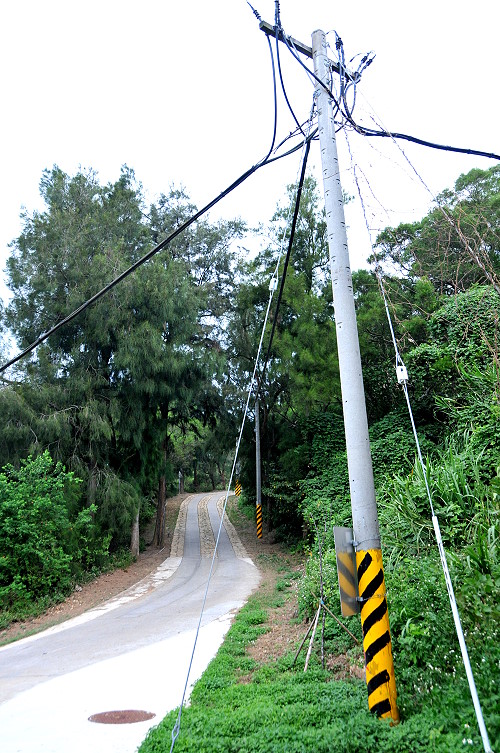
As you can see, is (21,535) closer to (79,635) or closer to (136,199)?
(79,635)

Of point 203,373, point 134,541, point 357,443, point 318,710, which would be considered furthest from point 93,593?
point 357,443

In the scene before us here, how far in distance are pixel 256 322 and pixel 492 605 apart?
60.5 ft

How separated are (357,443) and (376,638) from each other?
150cm

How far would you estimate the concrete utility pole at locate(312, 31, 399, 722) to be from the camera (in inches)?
158

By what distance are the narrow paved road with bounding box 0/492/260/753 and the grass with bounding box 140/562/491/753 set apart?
2.15ft

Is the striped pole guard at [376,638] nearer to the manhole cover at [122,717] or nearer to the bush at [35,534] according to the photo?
the manhole cover at [122,717]

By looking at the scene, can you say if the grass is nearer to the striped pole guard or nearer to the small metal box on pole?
the striped pole guard

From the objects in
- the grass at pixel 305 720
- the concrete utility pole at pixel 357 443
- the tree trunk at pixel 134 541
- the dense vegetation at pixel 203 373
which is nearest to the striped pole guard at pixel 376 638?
the concrete utility pole at pixel 357 443

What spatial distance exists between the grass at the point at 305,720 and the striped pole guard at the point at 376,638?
132 mm

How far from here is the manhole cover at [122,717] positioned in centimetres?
552

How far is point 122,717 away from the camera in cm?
566

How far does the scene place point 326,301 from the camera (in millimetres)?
20016

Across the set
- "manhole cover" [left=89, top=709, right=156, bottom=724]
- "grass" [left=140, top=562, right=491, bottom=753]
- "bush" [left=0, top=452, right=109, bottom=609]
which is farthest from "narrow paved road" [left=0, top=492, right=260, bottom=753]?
"bush" [left=0, top=452, right=109, bottom=609]

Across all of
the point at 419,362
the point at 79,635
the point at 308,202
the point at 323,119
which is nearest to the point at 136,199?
the point at 308,202
